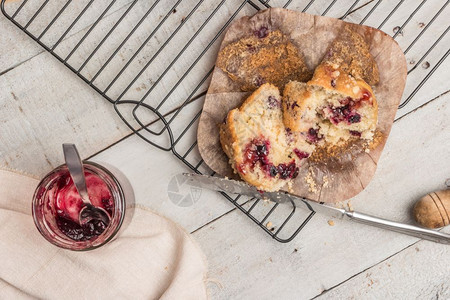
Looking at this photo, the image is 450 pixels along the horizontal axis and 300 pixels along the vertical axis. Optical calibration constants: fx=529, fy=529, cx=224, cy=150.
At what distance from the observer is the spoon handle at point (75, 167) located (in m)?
1.64

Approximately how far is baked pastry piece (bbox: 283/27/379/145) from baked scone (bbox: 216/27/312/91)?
8cm

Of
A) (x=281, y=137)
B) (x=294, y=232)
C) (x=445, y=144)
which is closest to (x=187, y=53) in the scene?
(x=281, y=137)

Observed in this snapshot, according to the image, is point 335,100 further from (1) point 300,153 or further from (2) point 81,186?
(2) point 81,186

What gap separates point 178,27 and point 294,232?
2.97ft

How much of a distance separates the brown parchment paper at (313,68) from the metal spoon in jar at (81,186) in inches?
17.1

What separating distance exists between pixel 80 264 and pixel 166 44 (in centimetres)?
89

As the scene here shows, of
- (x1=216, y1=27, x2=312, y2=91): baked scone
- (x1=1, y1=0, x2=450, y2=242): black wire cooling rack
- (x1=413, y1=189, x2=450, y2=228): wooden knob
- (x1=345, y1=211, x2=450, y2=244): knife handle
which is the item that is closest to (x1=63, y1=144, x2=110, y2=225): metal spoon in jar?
(x1=1, y1=0, x2=450, y2=242): black wire cooling rack

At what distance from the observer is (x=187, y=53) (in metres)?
2.03

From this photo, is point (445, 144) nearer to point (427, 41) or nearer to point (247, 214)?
point (427, 41)

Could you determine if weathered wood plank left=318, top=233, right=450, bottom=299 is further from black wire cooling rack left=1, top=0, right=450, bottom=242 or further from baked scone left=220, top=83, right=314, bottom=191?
baked scone left=220, top=83, right=314, bottom=191

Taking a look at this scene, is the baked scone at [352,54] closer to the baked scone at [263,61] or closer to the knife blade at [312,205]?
the baked scone at [263,61]

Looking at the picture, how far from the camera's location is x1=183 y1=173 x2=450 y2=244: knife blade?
1.94 m

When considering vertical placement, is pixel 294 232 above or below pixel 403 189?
below

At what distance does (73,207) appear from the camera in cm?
183
